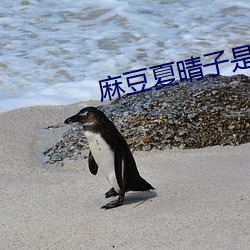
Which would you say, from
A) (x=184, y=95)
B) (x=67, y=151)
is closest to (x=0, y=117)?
(x=67, y=151)

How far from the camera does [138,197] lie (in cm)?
414

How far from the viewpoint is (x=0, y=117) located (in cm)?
621

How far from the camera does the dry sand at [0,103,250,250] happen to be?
3.50m

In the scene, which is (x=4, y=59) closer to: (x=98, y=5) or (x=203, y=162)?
(x=98, y=5)

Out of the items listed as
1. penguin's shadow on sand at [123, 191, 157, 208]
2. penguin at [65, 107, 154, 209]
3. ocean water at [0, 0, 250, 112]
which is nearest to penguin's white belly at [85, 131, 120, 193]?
penguin at [65, 107, 154, 209]

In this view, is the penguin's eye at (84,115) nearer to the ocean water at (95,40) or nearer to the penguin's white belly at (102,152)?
the penguin's white belly at (102,152)

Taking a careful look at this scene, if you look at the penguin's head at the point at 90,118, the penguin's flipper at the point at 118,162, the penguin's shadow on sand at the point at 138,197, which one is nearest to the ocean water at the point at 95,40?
the penguin's shadow on sand at the point at 138,197

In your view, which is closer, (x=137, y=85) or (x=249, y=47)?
(x=137, y=85)

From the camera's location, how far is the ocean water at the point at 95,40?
25.5 feet

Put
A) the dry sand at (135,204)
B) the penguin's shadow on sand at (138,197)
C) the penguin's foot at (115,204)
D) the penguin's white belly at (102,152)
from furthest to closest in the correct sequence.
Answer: the penguin's shadow on sand at (138,197) < the penguin's foot at (115,204) < the penguin's white belly at (102,152) < the dry sand at (135,204)

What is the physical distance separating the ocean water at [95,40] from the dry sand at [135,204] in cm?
212

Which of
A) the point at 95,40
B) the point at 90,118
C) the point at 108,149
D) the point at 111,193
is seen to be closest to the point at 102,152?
the point at 108,149

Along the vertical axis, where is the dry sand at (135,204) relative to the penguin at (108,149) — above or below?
below

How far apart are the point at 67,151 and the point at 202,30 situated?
A: 17.1ft
